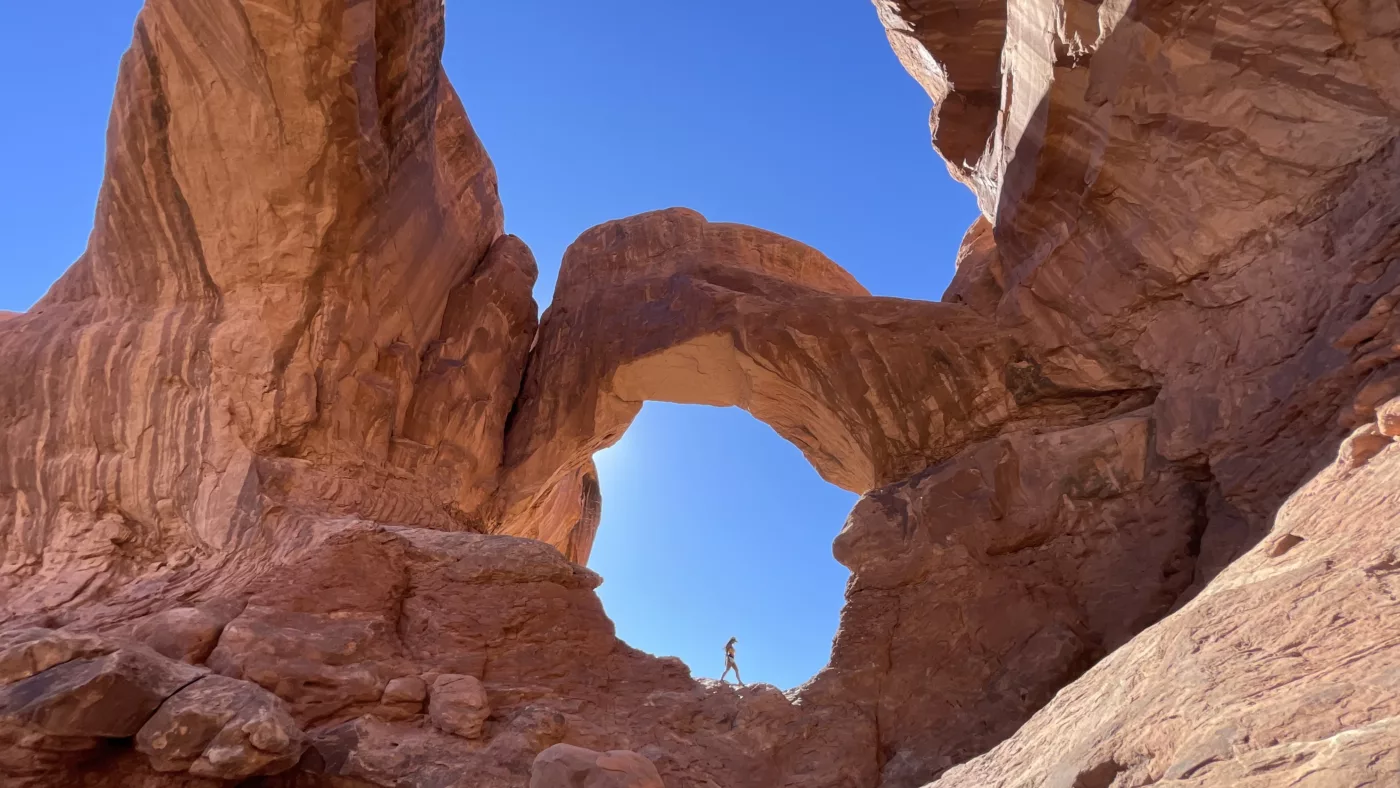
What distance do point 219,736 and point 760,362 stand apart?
8.01 metres

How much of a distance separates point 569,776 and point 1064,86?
842 cm

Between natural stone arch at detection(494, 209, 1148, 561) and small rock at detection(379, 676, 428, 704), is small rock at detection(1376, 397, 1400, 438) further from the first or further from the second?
small rock at detection(379, 676, 428, 704)

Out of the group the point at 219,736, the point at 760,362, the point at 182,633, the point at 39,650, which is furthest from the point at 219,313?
the point at 760,362

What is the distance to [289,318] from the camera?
413 inches

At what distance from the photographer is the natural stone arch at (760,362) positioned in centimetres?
1137

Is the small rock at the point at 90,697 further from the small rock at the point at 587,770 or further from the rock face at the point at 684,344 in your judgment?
the small rock at the point at 587,770

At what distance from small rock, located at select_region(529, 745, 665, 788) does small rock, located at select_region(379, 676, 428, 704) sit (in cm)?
224

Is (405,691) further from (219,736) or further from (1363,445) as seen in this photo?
(1363,445)

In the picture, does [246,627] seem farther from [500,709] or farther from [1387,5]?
[1387,5]

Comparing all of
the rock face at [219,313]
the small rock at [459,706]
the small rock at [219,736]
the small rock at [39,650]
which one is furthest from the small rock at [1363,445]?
the rock face at [219,313]

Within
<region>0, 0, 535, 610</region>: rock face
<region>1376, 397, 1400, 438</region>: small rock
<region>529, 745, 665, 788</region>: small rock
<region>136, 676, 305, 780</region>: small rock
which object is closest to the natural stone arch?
<region>0, 0, 535, 610</region>: rock face

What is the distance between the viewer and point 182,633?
783 centimetres

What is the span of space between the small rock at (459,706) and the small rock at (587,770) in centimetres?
172

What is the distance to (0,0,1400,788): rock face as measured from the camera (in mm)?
7098
